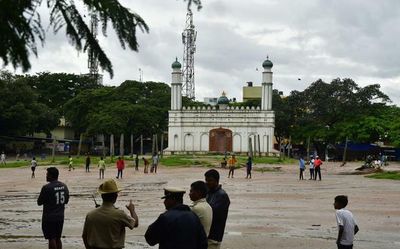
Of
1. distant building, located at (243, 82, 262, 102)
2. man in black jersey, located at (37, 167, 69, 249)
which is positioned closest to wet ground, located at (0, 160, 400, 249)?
man in black jersey, located at (37, 167, 69, 249)

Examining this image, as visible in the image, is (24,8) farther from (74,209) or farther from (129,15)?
(74,209)

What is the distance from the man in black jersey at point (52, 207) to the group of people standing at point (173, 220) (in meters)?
2.60

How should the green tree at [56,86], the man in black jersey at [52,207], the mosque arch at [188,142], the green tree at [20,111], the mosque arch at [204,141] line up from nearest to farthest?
the man in black jersey at [52,207] < the green tree at [20,111] < the mosque arch at [204,141] < the mosque arch at [188,142] < the green tree at [56,86]

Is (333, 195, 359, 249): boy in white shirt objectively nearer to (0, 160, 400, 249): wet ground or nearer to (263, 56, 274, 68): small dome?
(0, 160, 400, 249): wet ground

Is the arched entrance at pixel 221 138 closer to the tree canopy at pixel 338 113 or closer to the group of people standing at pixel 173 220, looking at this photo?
the tree canopy at pixel 338 113

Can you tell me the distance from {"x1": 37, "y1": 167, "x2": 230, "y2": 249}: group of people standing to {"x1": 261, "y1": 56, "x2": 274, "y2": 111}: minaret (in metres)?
61.6

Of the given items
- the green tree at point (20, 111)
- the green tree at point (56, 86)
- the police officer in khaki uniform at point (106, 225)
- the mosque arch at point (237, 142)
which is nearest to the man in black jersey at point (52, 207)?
the police officer in khaki uniform at point (106, 225)

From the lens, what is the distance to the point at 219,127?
223 ft

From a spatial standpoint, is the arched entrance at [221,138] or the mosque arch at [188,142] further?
the mosque arch at [188,142]

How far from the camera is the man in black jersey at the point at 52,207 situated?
8656 mm

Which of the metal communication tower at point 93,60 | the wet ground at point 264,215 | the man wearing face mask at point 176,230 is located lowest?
the wet ground at point 264,215

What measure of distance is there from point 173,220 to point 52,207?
12.4ft

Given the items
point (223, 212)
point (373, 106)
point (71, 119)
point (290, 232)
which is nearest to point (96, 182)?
point (290, 232)

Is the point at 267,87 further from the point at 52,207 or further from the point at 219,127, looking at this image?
the point at 52,207
